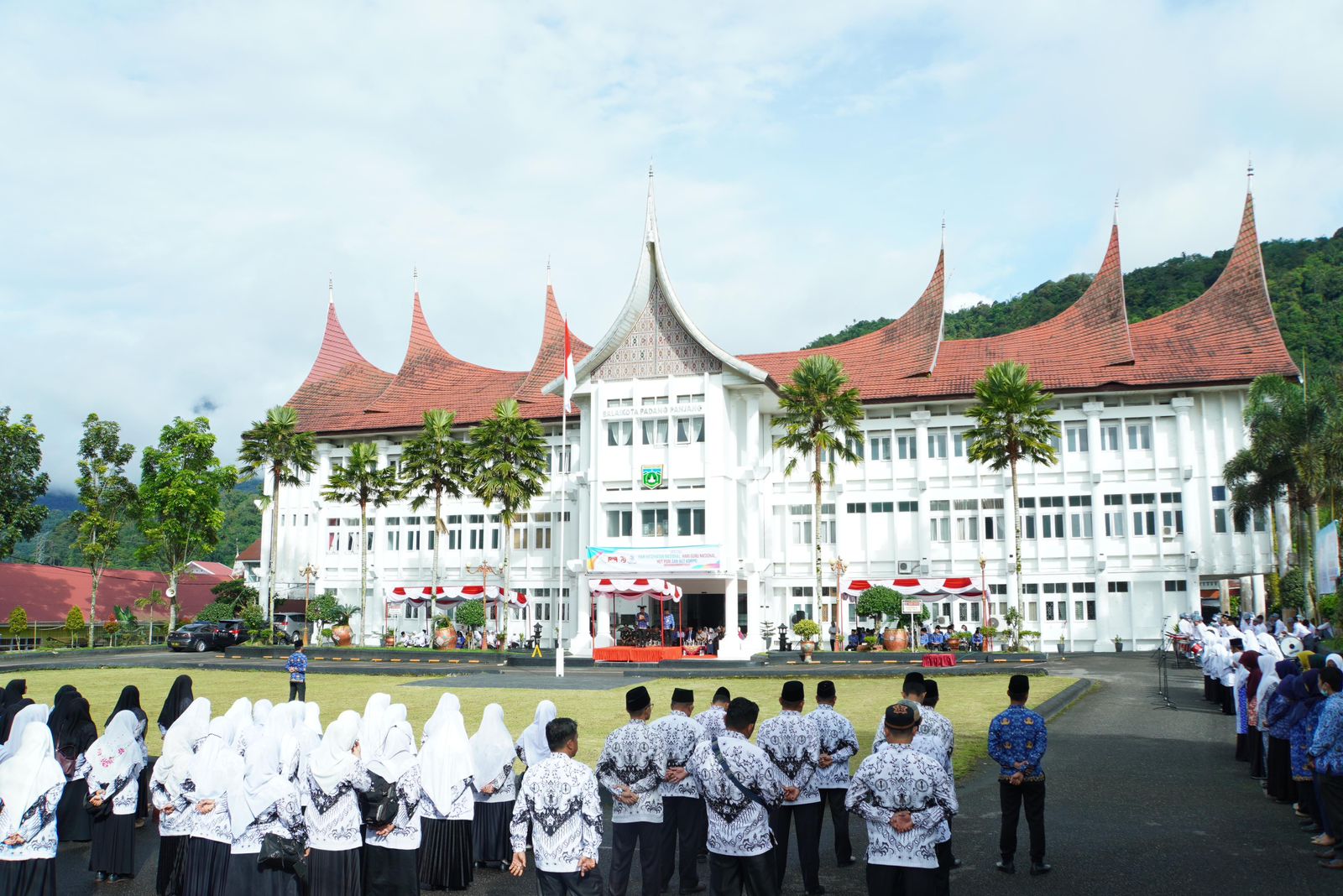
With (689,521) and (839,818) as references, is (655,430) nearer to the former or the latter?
(689,521)

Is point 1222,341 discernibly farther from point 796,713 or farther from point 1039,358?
point 796,713

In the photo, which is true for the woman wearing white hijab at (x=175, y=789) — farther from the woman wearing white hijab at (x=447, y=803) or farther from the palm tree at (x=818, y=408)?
the palm tree at (x=818, y=408)

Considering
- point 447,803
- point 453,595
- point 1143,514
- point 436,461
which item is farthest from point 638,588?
point 447,803

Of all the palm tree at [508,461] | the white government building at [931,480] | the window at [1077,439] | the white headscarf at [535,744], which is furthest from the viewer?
the window at [1077,439]

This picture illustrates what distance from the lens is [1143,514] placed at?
40.6 metres

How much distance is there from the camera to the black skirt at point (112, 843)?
9.25 m

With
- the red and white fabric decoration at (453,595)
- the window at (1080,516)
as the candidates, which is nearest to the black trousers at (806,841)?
the red and white fabric decoration at (453,595)

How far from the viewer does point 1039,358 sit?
43312 millimetres

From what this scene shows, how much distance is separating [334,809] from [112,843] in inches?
127

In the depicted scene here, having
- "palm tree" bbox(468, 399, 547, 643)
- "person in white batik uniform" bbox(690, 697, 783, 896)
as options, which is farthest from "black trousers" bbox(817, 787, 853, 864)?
"palm tree" bbox(468, 399, 547, 643)

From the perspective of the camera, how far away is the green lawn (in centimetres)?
1772

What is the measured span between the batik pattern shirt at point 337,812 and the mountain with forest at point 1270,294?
1783 inches

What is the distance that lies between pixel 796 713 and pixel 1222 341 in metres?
39.6

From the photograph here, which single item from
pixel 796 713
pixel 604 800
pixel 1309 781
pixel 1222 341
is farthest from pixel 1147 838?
pixel 1222 341
